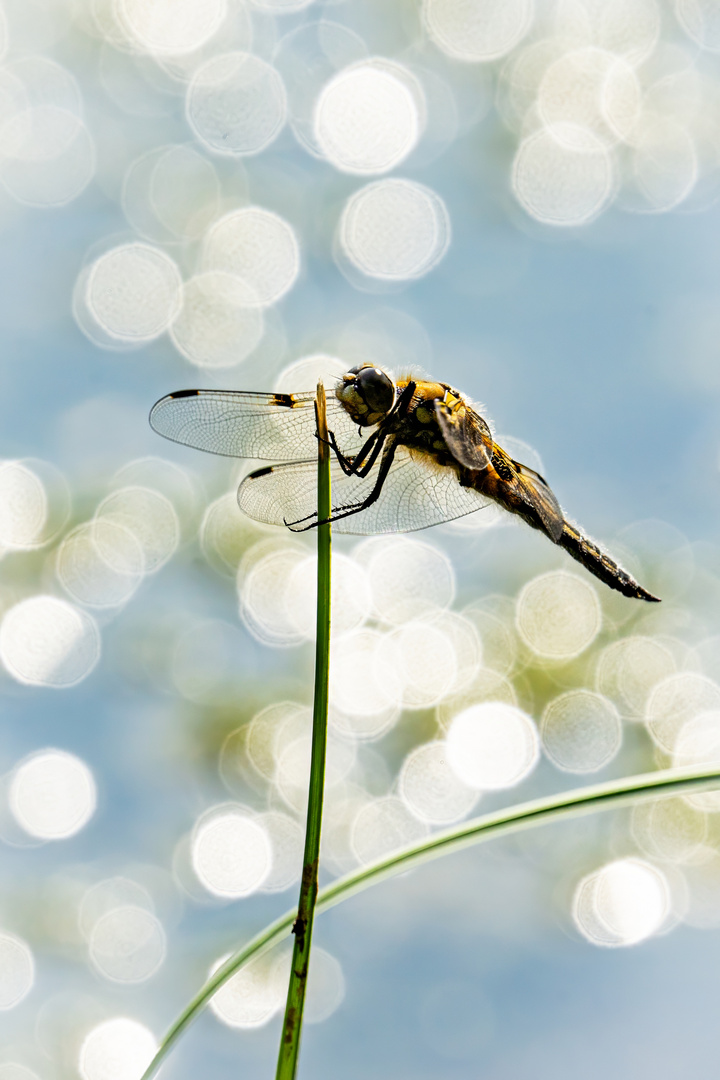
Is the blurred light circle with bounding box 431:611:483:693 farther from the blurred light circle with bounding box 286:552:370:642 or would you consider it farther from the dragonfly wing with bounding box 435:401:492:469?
the dragonfly wing with bounding box 435:401:492:469

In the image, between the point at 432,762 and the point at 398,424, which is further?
the point at 432,762

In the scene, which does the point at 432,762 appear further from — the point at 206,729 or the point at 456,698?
the point at 206,729

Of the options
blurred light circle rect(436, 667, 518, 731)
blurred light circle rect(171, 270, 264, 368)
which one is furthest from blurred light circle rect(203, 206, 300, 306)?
blurred light circle rect(436, 667, 518, 731)

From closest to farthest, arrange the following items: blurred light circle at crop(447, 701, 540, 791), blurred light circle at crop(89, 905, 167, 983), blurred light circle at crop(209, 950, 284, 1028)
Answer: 1. blurred light circle at crop(209, 950, 284, 1028)
2. blurred light circle at crop(89, 905, 167, 983)
3. blurred light circle at crop(447, 701, 540, 791)

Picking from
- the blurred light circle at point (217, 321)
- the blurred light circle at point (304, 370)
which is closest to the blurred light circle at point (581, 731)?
the blurred light circle at point (304, 370)

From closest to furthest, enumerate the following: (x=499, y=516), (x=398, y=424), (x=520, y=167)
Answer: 1. (x=398, y=424)
2. (x=499, y=516)
3. (x=520, y=167)

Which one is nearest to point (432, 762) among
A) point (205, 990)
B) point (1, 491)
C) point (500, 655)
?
point (500, 655)

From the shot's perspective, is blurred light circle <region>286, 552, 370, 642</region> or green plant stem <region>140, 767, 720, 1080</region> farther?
blurred light circle <region>286, 552, 370, 642</region>
